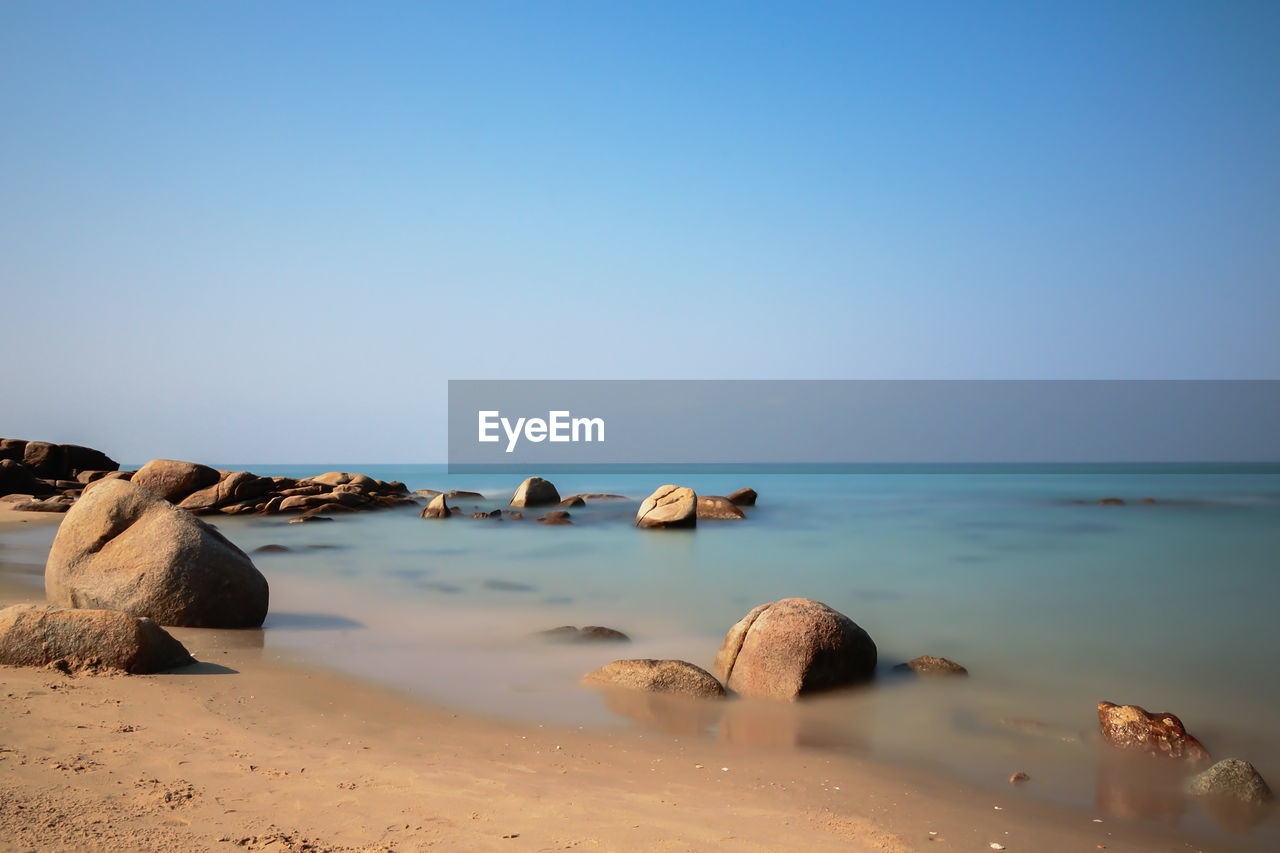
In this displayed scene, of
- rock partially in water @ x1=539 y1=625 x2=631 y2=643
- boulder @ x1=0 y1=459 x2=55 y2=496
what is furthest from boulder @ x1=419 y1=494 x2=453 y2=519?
rock partially in water @ x1=539 y1=625 x2=631 y2=643

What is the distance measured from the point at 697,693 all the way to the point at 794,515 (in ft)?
68.6

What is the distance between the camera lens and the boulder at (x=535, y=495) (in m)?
30.4

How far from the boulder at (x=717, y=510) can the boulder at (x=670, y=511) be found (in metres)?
2.51

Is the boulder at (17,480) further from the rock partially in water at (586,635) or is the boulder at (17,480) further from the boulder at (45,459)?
the rock partially in water at (586,635)

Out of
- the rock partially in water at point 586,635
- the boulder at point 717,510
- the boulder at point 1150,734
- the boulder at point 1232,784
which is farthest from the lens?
the boulder at point 717,510

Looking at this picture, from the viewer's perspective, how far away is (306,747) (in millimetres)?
5035

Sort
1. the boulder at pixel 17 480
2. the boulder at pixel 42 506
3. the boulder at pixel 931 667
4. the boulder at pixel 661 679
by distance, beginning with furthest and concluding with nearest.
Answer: the boulder at pixel 17 480
the boulder at pixel 42 506
the boulder at pixel 931 667
the boulder at pixel 661 679

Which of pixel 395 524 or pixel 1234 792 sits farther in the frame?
pixel 395 524

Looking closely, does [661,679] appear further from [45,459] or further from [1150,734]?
[45,459]

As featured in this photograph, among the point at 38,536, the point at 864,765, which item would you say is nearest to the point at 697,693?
the point at 864,765

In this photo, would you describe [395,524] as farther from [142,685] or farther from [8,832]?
[8,832]

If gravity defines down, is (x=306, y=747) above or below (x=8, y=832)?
below

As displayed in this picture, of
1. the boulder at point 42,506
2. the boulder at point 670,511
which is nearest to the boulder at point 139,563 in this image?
the boulder at point 670,511

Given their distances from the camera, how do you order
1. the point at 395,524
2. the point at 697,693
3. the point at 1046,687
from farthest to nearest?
the point at 395,524, the point at 1046,687, the point at 697,693
